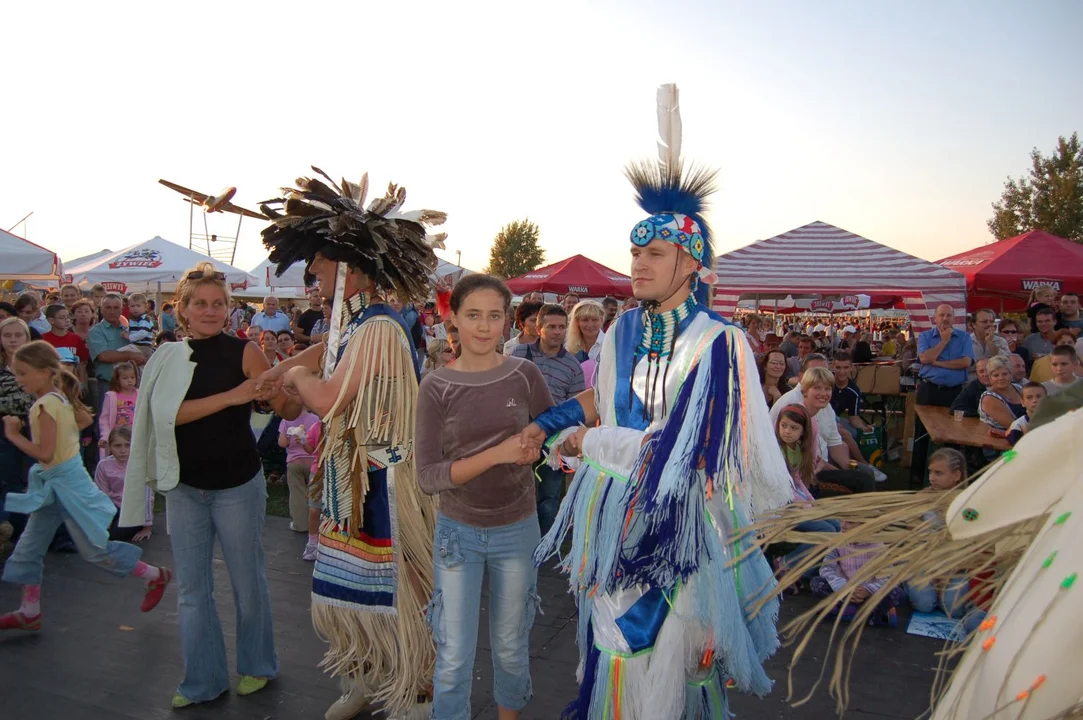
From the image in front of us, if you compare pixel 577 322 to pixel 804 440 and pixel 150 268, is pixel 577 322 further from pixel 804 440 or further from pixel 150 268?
pixel 150 268

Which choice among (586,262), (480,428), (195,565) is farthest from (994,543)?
(586,262)

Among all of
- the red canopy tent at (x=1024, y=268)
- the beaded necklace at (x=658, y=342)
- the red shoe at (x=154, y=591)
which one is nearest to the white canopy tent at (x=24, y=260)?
the red shoe at (x=154, y=591)

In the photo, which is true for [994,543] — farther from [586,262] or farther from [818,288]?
[586,262]

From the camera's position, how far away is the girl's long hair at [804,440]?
213 inches

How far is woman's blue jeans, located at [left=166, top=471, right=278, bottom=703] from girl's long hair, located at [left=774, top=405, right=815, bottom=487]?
12.0ft

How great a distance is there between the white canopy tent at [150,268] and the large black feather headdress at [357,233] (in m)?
11.3

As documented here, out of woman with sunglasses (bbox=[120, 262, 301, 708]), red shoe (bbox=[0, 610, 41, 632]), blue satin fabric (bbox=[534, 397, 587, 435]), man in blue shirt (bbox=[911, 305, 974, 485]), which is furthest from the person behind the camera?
man in blue shirt (bbox=[911, 305, 974, 485])

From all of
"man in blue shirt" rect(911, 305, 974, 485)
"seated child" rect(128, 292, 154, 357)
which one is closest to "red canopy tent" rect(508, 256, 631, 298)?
"man in blue shirt" rect(911, 305, 974, 485)

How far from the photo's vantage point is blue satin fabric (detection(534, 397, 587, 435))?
99.8 inches

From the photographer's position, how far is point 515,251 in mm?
54562

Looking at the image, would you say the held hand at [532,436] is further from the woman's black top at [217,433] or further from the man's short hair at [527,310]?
the man's short hair at [527,310]

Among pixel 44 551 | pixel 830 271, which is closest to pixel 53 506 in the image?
pixel 44 551

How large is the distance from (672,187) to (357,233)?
1.30 m

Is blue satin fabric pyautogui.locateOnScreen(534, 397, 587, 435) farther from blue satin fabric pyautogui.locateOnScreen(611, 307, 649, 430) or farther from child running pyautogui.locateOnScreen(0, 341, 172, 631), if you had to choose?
child running pyautogui.locateOnScreen(0, 341, 172, 631)
